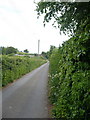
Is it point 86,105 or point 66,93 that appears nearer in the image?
point 86,105

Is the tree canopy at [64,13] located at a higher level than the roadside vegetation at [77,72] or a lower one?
higher

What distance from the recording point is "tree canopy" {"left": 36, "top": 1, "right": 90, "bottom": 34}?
5789mm

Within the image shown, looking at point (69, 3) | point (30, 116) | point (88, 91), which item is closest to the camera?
point (88, 91)

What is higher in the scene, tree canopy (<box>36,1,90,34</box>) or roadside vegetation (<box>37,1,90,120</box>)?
tree canopy (<box>36,1,90,34</box>)

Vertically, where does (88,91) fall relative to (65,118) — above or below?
above

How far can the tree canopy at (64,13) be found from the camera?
579cm

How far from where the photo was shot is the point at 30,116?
5.64 m

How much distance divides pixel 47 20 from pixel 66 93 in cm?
385

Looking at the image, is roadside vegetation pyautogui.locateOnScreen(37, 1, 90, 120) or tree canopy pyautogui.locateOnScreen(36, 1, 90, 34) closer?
roadside vegetation pyautogui.locateOnScreen(37, 1, 90, 120)

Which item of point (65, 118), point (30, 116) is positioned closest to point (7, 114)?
point (30, 116)

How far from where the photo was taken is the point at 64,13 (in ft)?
21.6

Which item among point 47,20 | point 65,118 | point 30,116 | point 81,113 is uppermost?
point 47,20

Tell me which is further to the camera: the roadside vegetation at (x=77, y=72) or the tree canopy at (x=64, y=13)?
the tree canopy at (x=64, y=13)

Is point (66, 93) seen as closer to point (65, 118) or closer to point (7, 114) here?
point (65, 118)
